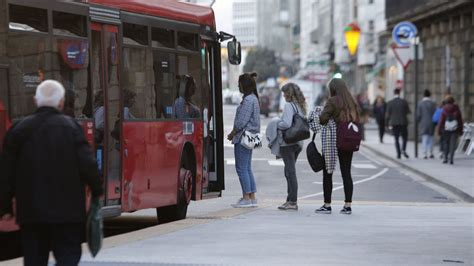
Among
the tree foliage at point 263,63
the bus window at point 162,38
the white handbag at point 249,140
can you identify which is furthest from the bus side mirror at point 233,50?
the tree foliage at point 263,63

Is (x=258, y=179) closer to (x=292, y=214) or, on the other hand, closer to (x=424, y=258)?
(x=292, y=214)

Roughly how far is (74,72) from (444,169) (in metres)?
18.8

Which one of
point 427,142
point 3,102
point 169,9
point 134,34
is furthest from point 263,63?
point 3,102

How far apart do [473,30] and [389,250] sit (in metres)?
28.5

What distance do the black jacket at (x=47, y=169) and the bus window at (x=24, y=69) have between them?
354cm

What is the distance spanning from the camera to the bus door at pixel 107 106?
A: 44.8ft

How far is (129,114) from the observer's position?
14.6 m

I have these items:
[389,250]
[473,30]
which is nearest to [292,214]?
[389,250]

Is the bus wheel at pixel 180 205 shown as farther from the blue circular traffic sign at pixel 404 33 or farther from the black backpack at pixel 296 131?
the blue circular traffic sign at pixel 404 33

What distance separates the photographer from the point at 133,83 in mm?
14695

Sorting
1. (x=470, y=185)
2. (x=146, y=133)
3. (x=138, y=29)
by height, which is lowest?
Result: (x=470, y=185)

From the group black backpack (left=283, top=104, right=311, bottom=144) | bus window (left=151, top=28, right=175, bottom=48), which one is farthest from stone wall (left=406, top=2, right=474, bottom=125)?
bus window (left=151, top=28, right=175, bottom=48)

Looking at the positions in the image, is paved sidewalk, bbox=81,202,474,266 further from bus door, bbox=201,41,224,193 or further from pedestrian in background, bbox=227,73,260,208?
bus door, bbox=201,41,224,193

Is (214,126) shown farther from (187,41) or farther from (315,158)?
(315,158)
